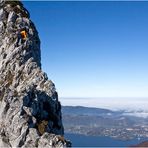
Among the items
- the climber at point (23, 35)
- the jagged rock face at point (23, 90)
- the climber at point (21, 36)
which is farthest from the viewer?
the climber at point (23, 35)


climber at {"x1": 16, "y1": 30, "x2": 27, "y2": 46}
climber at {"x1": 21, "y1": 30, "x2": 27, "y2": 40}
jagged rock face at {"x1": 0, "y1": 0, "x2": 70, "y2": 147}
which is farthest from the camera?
climber at {"x1": 21, "y1": 30, "x2": 27, "y2": 40}

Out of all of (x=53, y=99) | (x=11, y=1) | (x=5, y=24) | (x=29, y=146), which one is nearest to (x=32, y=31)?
(x=5, y=24)

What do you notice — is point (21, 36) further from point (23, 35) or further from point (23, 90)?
point (23, 90)

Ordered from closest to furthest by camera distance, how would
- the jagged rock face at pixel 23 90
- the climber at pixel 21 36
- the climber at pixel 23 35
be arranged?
1. the jagged rock face at pixel 23 90
2. the climber at pixel 21 36
3. the climber at pixel 23 35

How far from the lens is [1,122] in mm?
59844

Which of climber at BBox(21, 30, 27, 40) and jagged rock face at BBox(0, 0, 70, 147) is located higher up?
climber at BBox(21, 30, 27, 40)

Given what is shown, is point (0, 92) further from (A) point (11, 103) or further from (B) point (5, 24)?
(B) point (5, 24)

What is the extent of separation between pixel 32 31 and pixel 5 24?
18.6 feet

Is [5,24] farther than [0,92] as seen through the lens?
Yes

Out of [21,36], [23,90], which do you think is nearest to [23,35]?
[21,36]

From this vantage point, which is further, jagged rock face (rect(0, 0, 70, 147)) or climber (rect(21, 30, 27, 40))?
climber (rect(21, 30, 27, 40))

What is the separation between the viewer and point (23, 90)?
6062 cm

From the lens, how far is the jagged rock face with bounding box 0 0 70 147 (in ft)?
184

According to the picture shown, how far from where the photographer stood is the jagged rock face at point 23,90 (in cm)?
5606
